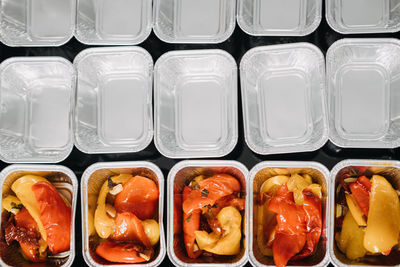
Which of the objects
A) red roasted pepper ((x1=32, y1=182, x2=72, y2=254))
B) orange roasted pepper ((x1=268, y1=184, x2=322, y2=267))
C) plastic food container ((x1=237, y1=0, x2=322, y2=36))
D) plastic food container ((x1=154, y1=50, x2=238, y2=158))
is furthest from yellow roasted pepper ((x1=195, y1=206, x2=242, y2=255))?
plastic food container ((x1=237, y1=0, x2=322, y2=36))

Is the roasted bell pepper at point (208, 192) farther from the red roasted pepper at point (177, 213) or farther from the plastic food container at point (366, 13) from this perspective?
the plastic food container at point (366, 13)

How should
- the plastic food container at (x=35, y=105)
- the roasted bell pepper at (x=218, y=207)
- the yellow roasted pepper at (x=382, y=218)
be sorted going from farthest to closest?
the plastic food container at (x=35, y=105) < the roasted bell pepper at (x=218, y=207) < the yellow roasted pepper at (x=382, y=218)

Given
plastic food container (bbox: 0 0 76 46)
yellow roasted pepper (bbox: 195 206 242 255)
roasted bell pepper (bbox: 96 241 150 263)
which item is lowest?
roasted bell pepper (bbox: 96 241 150 263)

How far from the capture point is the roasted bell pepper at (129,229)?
1405mm

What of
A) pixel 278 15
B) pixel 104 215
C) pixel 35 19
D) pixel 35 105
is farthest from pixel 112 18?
pixel 104 215

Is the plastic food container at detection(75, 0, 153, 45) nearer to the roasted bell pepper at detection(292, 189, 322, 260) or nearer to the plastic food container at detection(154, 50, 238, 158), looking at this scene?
the plastic food container at detection(154, 50, 238, 158)

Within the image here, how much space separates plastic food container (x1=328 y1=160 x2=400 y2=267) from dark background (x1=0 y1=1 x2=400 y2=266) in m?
0.08

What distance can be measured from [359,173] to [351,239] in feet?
0.74

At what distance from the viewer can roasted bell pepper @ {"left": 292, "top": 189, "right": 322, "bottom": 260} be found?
4.58ft

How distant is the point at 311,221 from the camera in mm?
1399

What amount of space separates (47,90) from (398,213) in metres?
1.34

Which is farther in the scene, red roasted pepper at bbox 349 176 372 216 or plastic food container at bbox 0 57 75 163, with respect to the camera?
plastic food container at bbox 0 57 75 163

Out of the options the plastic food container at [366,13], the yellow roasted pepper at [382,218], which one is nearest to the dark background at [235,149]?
the plastic food container at [366,13]

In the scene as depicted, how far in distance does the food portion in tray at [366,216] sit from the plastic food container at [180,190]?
323 millimetres
